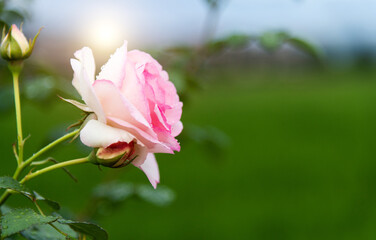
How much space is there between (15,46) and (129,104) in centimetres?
14

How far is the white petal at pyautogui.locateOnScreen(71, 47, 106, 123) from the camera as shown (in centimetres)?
32

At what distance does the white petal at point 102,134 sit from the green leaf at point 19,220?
0.06m

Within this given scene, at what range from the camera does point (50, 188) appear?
210 cm

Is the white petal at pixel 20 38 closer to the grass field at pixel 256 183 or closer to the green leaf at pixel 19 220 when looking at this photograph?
the green leaf at pixel 19 220

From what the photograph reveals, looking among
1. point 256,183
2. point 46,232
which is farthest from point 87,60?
point 256,183

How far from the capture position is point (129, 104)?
1.00 ft

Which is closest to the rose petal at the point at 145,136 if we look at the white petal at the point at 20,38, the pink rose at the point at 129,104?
the pink rose at the point at 129,104

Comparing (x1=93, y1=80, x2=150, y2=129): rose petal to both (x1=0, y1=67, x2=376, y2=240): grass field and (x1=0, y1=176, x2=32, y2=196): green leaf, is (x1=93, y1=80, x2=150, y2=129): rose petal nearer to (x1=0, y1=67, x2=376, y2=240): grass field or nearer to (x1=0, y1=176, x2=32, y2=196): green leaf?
(x1=0, y1=176, x2=32, y2=196): green leaf

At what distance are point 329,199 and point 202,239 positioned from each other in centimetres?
69

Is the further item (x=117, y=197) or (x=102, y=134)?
(x=117, y=197)

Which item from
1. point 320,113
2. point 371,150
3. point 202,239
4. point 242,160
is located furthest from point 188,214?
point 320,113

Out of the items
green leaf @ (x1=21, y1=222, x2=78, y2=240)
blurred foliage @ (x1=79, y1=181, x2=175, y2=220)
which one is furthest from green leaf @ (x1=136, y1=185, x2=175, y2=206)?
green leaf @ (x1=21, y1=222, x2=78, y2=240)

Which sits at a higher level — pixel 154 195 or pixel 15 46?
pixel 15 46

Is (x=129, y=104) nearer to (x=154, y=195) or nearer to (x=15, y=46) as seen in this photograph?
(x=15, y=46)
